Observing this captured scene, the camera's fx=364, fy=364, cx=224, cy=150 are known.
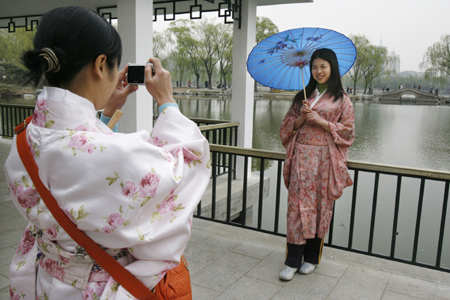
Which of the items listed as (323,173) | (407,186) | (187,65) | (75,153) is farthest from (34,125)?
(187,65)

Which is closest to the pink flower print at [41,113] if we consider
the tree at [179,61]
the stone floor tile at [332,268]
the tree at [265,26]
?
the stone floor tile at [332,268]

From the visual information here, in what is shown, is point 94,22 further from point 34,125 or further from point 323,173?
point 323,173

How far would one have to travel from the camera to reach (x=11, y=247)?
2.60 meters

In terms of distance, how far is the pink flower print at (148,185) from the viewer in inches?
28.2

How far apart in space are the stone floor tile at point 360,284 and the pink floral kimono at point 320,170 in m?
0.33

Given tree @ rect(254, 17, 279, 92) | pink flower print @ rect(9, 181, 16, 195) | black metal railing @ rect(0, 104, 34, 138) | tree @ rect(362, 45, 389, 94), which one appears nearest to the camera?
pink flower print @ rect(9, 181, 16, 195)

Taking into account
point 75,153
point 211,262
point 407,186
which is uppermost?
→ point 75,153

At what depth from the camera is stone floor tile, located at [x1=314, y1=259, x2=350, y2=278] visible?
7.80 feet

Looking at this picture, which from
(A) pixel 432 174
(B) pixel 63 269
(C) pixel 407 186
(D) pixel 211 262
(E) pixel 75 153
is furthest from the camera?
(C) pixel 407 186

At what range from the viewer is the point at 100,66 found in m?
0.78

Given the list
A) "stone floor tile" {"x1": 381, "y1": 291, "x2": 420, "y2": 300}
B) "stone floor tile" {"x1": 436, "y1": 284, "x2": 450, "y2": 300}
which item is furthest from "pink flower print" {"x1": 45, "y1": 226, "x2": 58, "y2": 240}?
"stone floor tile" {"x1": 436, "y1": 284, "x2": 450, "y2": 300}

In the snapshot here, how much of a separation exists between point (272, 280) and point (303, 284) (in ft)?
0.63

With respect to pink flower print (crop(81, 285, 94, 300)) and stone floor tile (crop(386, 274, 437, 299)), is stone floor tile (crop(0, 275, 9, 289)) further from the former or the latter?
stone floor tile (crop(386, 274, 437, 299))

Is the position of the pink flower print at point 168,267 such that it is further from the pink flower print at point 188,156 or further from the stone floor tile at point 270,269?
the stone floor tile at point 270,269
